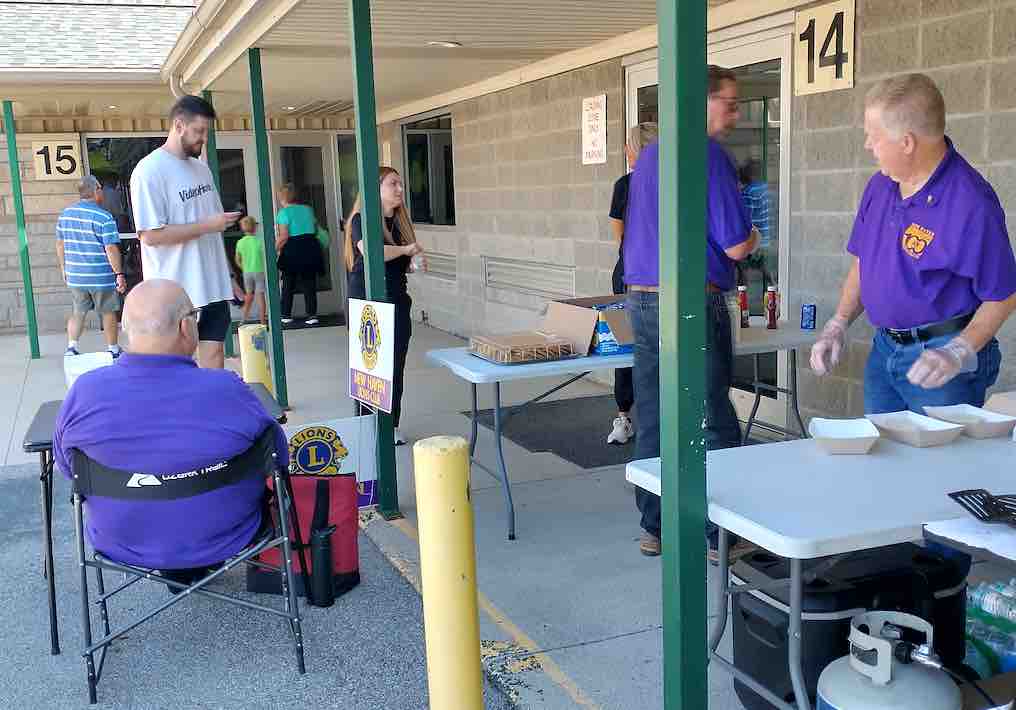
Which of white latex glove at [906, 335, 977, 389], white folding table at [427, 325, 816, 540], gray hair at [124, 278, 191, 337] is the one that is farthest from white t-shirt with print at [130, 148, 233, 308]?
white latex glove at [906, 335, 977, 389]

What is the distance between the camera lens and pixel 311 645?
316cm

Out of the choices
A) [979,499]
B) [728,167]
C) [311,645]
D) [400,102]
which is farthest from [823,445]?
[400,102]

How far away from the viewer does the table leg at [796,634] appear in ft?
6.41

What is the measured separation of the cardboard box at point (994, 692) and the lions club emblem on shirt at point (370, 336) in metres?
2.59

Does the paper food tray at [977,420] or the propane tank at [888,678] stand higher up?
the paper food tray at [977,420]

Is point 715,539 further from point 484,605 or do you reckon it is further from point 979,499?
point 979,499

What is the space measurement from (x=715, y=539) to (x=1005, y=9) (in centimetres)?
241

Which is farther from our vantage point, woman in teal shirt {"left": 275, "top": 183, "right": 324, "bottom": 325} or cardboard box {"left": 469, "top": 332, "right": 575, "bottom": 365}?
woman in teal shirt {"left": 275, "top": 183, "right": 324, "bottom": 325}

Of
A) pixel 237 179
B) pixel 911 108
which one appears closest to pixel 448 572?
pixel 911 108

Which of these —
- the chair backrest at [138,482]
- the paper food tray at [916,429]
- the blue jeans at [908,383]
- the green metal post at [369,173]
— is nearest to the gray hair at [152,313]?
the chair backrest at [138,482]

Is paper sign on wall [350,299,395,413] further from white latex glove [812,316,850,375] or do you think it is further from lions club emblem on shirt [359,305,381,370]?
white latex glove [812,316,850,375]

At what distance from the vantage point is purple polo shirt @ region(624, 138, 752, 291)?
310 cm

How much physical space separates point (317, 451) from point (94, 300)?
17.4ft

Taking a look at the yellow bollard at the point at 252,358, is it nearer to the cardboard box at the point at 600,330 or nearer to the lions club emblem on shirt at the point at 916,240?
the cardboard box at the point at 600,330
